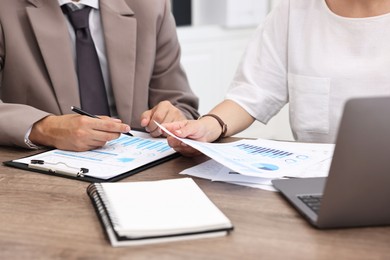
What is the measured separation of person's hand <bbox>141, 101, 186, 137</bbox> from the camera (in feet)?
4.67

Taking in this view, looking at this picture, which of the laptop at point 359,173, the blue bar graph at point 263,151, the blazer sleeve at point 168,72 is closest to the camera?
the laptop at point 359,173

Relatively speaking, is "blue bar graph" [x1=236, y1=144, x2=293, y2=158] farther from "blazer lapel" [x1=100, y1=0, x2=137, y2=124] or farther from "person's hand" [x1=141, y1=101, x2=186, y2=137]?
"blazer lapel" [x1=100, y1=0, x2=137, y2=124]

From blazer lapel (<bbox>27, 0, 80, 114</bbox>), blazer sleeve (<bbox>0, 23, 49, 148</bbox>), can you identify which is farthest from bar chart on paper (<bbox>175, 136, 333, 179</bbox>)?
blazer lapel (<bbox>27, 0, 80, 114</bbox>)

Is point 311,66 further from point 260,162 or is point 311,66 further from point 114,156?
point 114,156

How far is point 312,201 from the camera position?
0.93 metres

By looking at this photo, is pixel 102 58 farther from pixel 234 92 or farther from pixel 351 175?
pixel 351 175

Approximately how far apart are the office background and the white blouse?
1776 mm

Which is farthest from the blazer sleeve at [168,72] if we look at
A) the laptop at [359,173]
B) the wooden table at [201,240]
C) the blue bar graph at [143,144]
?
the laptop at [359,173]

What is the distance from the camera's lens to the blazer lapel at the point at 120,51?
1.70 meters

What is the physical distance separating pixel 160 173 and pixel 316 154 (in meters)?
0.33

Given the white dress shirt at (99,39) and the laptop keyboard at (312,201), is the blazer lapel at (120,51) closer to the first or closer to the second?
the white dress shirt at (99,39)

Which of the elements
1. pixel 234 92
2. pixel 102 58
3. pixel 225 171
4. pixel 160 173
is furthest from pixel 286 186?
pixel 102 58

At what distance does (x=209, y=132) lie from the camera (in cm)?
136

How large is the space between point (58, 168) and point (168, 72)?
0.76 meters
